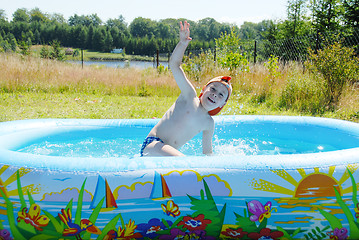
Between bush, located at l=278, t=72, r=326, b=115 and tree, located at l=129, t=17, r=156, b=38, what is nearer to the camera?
bush, located at l=278, t=72, r=326, b=115

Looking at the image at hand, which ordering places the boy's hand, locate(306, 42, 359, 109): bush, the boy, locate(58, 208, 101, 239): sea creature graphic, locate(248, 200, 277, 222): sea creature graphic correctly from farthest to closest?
1. locate(306, 42, 359, 109): bush
2. the boy
3. the boy's hand
4. locate(248, 200, 277, 222): sea creature graphic
5. locate(58, 208, 101, 239): sea creature graphic

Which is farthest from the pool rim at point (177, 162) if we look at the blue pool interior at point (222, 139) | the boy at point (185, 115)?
the blue pool interior at point (222, 139)

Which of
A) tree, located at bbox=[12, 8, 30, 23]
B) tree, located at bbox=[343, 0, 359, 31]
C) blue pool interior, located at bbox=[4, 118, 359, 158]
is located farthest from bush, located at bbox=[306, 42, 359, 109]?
tree, located at bbox=[12, 8, 30, 23]

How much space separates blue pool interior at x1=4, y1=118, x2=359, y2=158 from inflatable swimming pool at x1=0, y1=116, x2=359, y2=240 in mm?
1398

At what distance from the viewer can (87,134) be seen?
4094mm

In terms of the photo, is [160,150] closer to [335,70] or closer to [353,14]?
[335,70]

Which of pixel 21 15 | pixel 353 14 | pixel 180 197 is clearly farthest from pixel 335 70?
pixel 21 15

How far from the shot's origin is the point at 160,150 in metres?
2.84

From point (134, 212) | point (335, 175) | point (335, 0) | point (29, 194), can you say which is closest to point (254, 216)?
point (335, 175)

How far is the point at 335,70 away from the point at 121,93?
4989 mm

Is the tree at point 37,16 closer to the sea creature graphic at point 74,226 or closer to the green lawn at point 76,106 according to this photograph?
the green lawn at point 76,106

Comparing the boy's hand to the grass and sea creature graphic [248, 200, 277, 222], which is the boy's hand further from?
the grass

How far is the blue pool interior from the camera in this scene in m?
3.76

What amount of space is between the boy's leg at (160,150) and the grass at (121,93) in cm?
290
